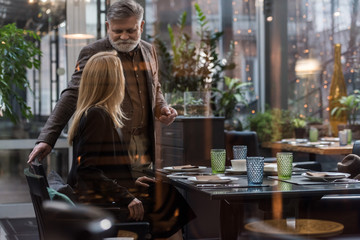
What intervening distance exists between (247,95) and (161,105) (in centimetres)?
492

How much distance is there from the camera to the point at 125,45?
3.26 meters

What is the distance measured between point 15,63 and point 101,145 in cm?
263

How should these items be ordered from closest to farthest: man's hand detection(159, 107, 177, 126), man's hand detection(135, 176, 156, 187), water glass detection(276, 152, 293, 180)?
water glass detection(276, 152, 293, 180)
man's hand detection(135, 176, 156, 187)
man's hand detection(159, 107, 177, 126)

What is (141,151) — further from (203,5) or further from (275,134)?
(203,5)

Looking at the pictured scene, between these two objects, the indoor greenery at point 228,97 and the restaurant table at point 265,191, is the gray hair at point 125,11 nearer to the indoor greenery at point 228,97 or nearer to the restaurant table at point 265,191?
the restaurant table at point 265,191

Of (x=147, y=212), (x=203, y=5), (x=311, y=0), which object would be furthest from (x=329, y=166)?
(x=147, y=212)

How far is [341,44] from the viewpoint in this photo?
7.39 m

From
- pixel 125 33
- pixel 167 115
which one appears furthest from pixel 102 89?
pixel 167 115

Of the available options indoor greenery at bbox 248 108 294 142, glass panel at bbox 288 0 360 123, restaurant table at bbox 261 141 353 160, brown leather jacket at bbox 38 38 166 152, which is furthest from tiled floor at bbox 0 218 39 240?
glass panel at bbox 288 0 360 123

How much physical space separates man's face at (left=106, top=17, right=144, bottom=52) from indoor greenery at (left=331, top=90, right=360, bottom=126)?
3.88 meters

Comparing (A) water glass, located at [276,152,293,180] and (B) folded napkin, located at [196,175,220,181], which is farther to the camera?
(A) water glass, located at [276,152,293,180]

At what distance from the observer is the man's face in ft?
10.5

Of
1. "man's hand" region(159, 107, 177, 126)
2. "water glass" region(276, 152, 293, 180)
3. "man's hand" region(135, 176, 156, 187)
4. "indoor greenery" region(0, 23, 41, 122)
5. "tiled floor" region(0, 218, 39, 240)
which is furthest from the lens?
"indoor greenery" region(0, 23, 41, 122)

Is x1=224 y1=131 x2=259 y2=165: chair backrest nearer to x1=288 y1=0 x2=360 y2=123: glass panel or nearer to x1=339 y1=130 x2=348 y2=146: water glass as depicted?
x1=339 y1=130 x2=348 y2=146: water glass
